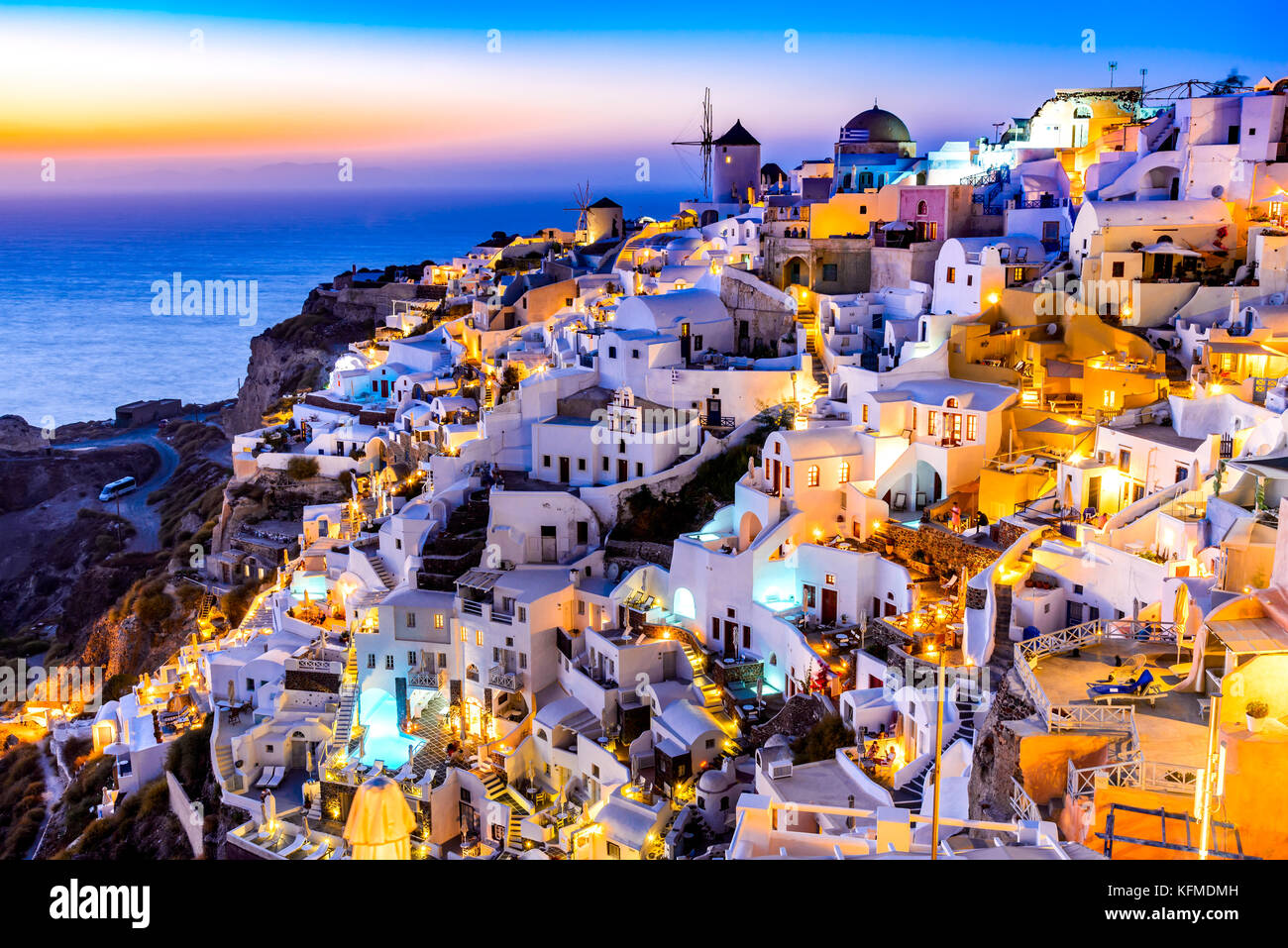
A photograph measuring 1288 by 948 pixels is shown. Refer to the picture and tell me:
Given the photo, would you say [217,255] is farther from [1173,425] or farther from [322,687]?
[1173,425]

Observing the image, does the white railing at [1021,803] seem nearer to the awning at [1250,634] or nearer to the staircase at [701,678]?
the awning at [1250,634]

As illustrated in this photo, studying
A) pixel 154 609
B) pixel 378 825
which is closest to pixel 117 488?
pixel 154 609

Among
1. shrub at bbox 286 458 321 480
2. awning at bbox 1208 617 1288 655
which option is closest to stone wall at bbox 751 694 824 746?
awning at bbox 1208 617 1288 655

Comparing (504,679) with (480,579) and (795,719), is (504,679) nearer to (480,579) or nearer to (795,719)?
(480,579)

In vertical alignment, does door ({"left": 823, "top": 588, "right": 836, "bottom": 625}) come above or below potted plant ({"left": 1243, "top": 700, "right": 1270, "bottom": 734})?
below

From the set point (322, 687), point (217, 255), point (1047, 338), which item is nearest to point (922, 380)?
point (1047, 338)

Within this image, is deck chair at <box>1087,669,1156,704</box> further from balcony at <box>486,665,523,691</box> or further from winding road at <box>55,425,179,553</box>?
winding road at <box>55,425,179,553</box>
